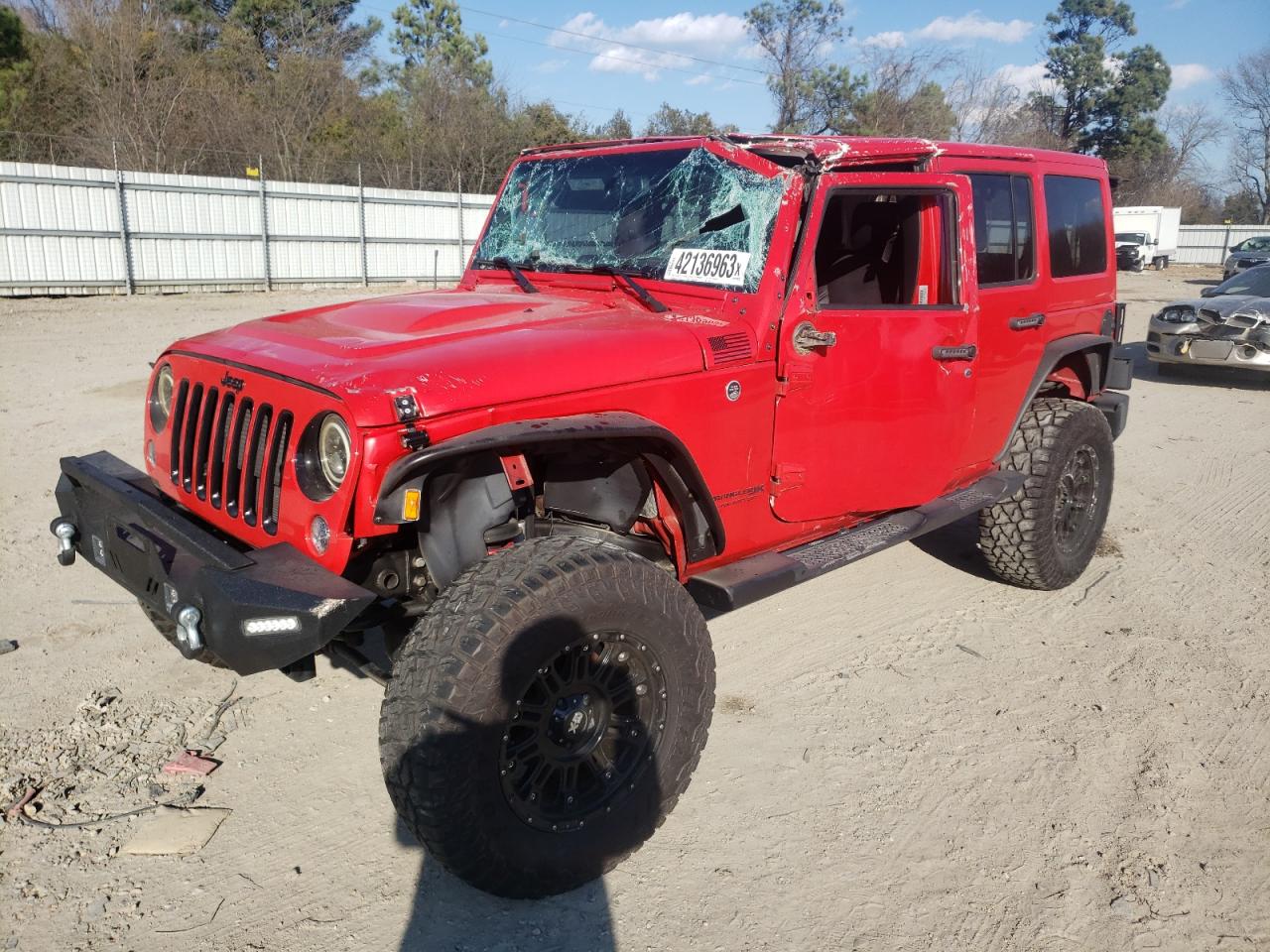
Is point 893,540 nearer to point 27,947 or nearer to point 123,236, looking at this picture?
point 27,947

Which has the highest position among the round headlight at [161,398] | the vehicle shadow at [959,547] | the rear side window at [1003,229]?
the rear side window at [1003,229]

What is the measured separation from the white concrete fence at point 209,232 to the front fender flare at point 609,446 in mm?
11682

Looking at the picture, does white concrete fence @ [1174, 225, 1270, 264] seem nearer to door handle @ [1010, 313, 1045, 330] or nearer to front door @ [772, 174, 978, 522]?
door handle @ [1010, 313, 1045, 330]

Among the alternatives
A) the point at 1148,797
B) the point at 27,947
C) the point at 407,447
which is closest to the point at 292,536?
the point at 407,447

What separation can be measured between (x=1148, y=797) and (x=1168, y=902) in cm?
58

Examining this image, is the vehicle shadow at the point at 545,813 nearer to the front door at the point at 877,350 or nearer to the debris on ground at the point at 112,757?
the debris on ground at the point at 112,757

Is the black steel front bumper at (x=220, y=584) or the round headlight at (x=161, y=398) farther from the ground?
the round headlight at (x=161, y=398)

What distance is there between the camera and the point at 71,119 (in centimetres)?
2361

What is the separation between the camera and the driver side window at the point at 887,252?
13.1ft

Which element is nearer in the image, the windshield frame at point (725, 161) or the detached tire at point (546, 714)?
the detached tire at point (546, 714)

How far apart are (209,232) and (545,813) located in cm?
1854

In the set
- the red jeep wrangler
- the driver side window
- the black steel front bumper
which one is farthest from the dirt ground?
the driver side window

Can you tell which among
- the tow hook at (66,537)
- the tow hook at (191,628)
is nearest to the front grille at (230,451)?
the tow hook at (191,628)

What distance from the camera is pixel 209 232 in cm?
1862
